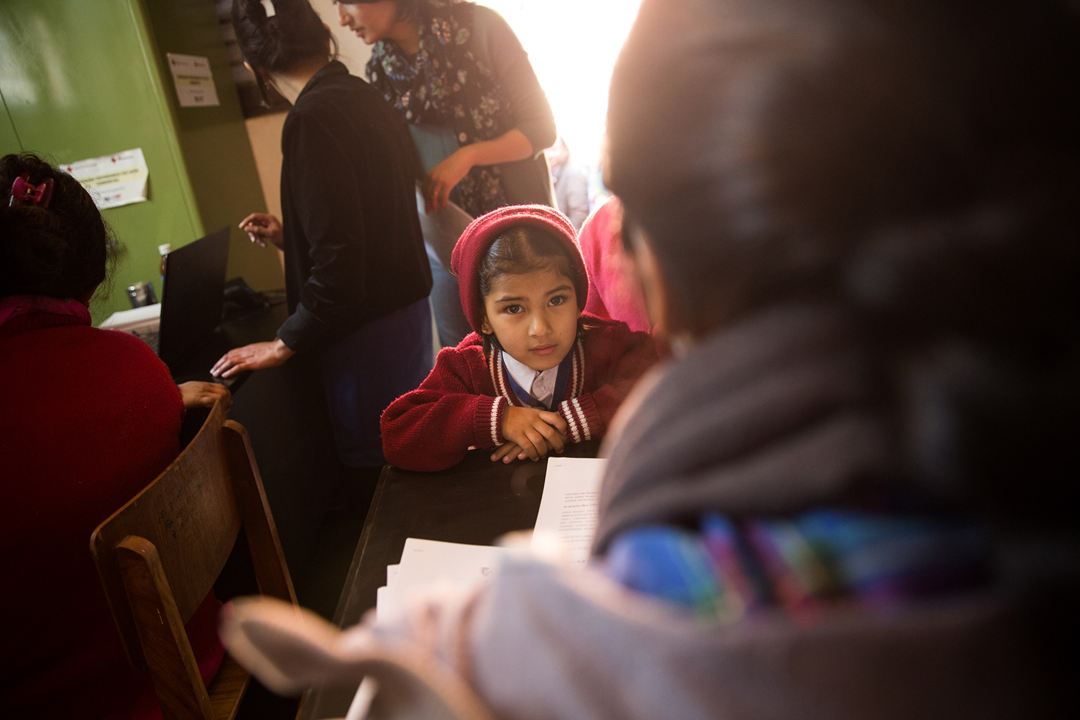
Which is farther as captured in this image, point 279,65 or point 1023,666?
point 279,65

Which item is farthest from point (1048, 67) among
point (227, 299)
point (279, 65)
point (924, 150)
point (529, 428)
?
point (227, 299)

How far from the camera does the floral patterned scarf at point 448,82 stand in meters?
1.52

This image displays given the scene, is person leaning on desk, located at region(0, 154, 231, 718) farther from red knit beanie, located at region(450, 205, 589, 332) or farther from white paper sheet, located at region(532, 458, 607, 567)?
white paper sheet, located at region(532, 458, 607, 567)

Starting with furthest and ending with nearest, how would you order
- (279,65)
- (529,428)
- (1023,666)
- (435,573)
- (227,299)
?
(227,299) < (279,65) < (529,428) < (435,573) < (1023,666)

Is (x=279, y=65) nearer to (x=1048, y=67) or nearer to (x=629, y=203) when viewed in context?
(x=629, y=203)

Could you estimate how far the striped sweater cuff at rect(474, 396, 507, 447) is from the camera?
95 centimetres

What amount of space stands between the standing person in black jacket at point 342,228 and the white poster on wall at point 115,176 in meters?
1.01

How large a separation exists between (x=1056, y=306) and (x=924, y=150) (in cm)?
8

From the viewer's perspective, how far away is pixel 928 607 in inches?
9.2

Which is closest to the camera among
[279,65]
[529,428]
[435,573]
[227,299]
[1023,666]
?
[1023,666]

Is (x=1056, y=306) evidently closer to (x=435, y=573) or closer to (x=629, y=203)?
(x=629, y=203)

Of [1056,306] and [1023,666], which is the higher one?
[1056,306]

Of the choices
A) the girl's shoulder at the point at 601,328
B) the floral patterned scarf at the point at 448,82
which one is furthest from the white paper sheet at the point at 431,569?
the floral patterned scarf at the point at 448,82

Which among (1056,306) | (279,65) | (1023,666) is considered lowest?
(1023,666)
